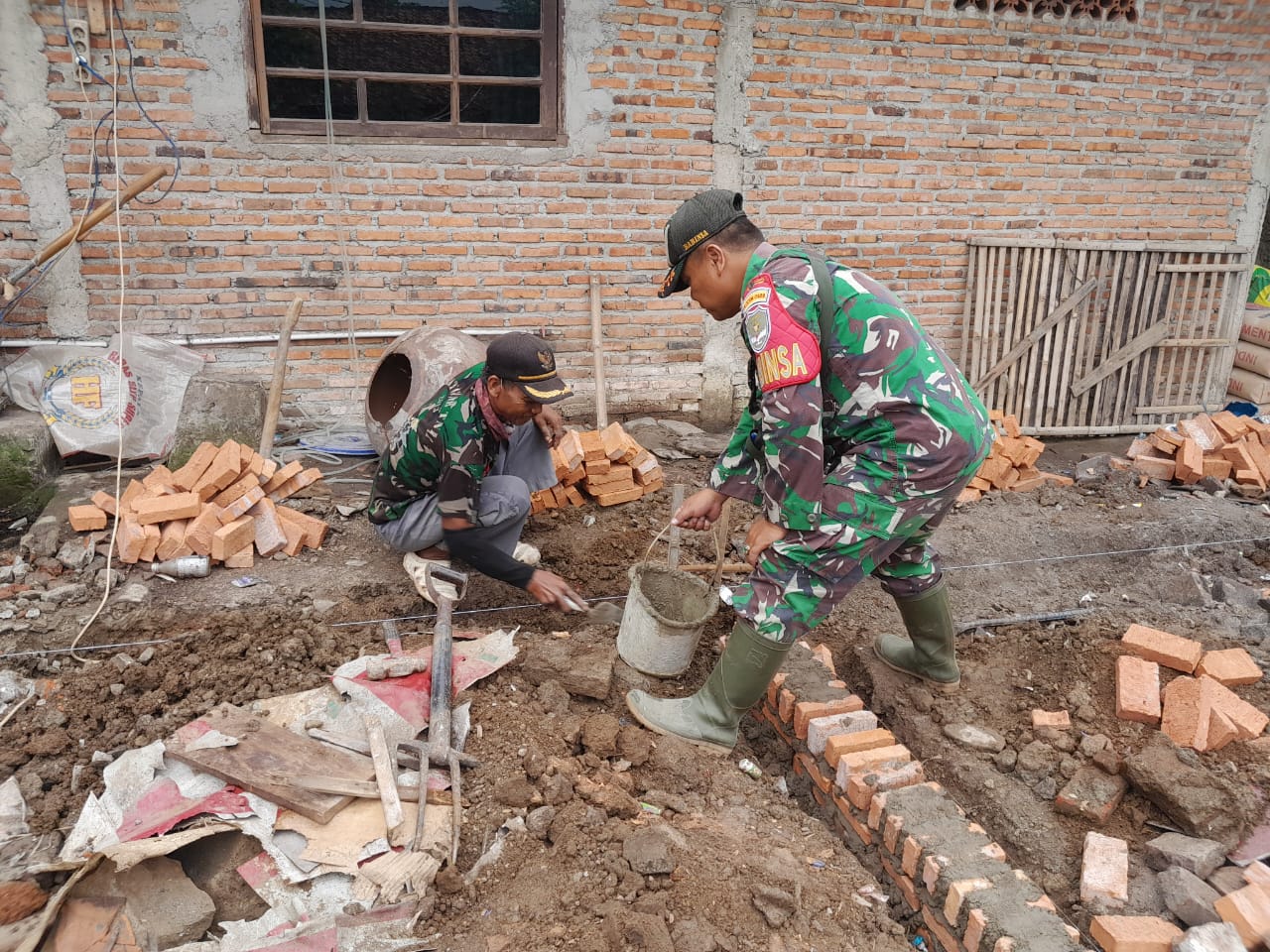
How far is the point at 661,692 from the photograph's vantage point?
3447 millimetres

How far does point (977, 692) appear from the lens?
358cm

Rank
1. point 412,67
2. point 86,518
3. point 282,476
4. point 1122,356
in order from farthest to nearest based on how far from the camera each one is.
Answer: point 1122,356 < point 412,67 < point 282,476 < point 86,518

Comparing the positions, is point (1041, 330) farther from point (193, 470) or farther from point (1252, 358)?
point (193, 470)

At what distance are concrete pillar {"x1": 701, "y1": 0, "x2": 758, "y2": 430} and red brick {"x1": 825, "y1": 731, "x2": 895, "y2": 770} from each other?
4040 millimetres

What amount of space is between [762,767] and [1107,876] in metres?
1.17

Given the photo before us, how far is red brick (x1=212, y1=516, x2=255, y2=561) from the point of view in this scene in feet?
14.6

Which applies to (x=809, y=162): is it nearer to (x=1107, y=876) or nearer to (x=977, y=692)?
(x=977, y=692)

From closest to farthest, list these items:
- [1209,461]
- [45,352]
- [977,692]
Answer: [977,692] < [45,352] < [1209,461]

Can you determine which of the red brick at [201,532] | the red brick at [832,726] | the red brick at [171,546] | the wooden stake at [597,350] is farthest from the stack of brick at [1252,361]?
the red brick at [171,546]

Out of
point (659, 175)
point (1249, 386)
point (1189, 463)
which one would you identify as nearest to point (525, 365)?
→ point (659, 175)

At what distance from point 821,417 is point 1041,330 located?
5.47 meters

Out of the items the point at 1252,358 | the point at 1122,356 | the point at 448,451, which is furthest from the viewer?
the point at 1252,358

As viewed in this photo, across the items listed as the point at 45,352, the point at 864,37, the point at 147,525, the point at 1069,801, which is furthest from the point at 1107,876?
the point at 45,352

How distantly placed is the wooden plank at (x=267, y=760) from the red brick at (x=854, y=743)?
155 cm
